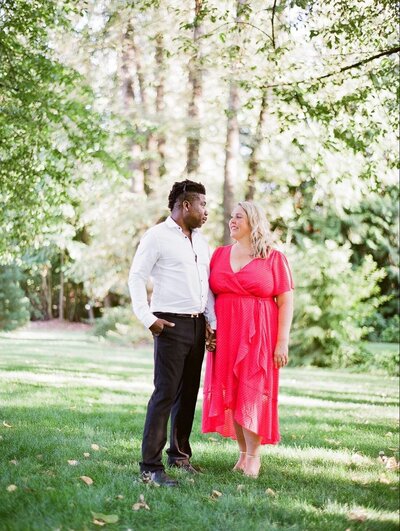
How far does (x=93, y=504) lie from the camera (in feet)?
14.0

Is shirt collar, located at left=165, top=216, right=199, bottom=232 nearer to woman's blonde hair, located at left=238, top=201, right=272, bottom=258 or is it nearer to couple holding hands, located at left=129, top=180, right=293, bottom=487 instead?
couple holding hands, located at left=129, top=180, right=293, bottom=487

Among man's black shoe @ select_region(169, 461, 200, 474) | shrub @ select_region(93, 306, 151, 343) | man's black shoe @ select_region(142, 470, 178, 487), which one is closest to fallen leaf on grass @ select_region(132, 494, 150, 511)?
man's black shoe @ select_region(142, 470, 178, 487)

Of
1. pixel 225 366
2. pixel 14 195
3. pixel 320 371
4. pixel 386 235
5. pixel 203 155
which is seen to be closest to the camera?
pixel 225 366

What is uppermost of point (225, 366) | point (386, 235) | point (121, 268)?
point (386, 235)

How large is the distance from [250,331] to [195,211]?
1.03 m

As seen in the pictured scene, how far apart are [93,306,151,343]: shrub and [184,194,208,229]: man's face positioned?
1735 centimetres

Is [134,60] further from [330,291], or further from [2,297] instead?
[2,297]

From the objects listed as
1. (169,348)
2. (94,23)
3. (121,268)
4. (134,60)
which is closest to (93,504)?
(169,348)

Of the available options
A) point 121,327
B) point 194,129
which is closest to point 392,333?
point 121,327

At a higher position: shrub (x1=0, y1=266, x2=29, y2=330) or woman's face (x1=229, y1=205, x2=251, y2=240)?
woman's face (x1=229, y1=205, x2=251, y2=240)

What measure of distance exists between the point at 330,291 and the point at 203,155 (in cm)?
601

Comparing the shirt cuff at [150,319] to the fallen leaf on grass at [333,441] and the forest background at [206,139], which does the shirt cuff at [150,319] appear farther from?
the forest background at [206,139]

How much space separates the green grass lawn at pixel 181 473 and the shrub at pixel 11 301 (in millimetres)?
14265

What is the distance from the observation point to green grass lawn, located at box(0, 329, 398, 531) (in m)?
4.15
